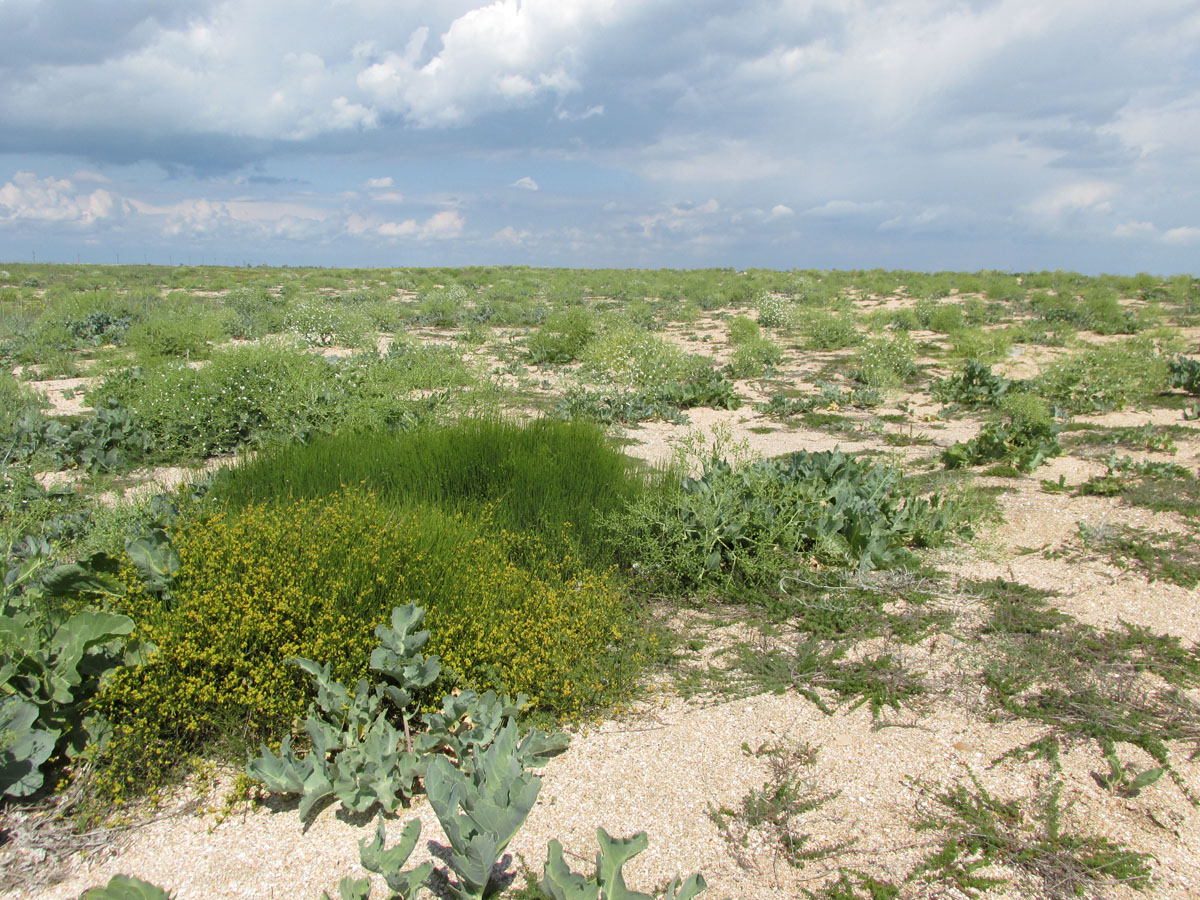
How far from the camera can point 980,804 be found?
2.34 metres

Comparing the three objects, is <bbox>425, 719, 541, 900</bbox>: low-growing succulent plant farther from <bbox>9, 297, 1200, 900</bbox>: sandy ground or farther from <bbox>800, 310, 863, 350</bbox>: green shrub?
<bbox>800, 310, 863, 350</bbox>: green shrub

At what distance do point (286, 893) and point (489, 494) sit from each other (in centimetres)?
267

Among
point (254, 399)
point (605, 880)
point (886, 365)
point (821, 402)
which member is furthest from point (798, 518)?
point (886, 365)

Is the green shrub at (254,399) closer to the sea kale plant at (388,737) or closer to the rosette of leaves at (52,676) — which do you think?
the rosette of leaves at (52,676)

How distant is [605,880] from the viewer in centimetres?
179

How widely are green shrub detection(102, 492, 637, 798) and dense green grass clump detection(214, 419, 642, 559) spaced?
67cm

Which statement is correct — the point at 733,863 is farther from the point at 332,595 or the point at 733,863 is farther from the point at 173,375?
the point at 173,375

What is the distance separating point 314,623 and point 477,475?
6.56ft

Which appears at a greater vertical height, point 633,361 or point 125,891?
point 633,361

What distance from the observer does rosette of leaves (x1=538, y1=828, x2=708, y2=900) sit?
174cm

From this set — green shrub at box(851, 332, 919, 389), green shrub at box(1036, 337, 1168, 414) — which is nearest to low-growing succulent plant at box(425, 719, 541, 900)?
green shrub at box(1036, 337, 1168, 414)

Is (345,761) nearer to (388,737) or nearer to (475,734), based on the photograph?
(388,737)

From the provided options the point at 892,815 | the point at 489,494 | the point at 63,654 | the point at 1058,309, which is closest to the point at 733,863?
the point at 892,815

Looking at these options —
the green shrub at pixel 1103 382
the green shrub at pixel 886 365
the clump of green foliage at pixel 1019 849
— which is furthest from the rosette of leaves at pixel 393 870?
the green shrub at pixel 886 365
